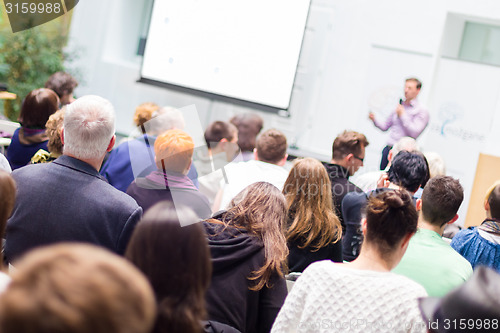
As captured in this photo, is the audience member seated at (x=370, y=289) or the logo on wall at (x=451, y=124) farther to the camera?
the logo on wall at (x=451, y=124)

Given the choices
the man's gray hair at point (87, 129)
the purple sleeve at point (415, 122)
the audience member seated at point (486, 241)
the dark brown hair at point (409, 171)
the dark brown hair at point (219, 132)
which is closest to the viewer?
the man's gray hair at point (87, 129)

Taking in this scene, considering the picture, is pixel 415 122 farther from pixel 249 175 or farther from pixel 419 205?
pixel 419 205

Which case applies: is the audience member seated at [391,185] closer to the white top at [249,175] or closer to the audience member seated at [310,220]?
the audience member seated at [310,220]

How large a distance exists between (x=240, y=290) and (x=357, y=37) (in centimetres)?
535

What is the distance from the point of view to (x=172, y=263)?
122 centimetres

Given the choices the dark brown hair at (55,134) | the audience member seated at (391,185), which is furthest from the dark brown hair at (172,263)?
the audience member seated at (391,185)

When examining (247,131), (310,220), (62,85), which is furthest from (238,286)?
(62,85)

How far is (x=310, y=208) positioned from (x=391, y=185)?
0.63 m

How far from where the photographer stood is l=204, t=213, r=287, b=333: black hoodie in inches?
84.2

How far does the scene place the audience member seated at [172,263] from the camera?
1211 millimetres

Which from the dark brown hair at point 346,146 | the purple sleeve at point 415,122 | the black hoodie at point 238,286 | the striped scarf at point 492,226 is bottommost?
the black hoodie at point 238,286

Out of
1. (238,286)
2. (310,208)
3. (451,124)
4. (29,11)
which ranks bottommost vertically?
(238,286)

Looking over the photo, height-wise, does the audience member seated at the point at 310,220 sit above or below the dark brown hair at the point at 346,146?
below

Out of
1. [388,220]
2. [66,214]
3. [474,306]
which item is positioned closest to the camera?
[474,306]
